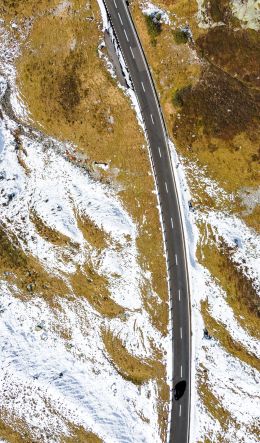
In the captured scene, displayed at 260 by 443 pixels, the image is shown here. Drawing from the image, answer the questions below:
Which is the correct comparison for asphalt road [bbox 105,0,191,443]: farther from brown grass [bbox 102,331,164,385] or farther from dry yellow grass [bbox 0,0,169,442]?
brown grass [bbox 102,331,164,385]

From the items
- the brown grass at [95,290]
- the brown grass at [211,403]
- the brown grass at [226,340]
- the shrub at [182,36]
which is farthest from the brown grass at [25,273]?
the shrub at [182,36]


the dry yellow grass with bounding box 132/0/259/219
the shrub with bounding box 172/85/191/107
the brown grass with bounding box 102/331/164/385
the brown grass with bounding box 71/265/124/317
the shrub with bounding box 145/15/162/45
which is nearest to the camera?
→ the dry yellow grass with bounding box 132/0/259/219

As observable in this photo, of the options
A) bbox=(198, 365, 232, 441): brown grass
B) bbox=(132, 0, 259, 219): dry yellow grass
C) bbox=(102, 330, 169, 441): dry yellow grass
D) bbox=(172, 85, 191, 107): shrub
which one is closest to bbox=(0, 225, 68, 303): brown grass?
bbox=(102, 330, 169, 441): dry yellow grass

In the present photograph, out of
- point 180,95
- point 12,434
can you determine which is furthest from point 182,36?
point 12,434

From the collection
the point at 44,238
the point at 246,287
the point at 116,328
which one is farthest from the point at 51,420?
the point at 246,287

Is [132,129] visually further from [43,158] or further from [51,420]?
[51,420]

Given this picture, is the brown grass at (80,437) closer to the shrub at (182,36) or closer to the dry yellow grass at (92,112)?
the dry yellow grass at (92,112)

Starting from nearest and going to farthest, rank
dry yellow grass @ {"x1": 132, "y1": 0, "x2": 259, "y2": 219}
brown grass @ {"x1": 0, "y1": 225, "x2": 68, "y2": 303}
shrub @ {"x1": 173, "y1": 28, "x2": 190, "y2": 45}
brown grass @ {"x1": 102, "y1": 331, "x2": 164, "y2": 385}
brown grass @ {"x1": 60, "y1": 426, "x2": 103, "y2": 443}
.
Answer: dry yellow grass @ {"x1": 132, "y1": 0, "x2": 259, "y2": 219}
shrub @ {"x1": 173, "y1": 28, "x2": 190, "y2": 45}
brown grass @ {"x1": 60, "y1": 426, "x2": 103, "y2": 443}
brown grass @ {"x1": 102, "y1": 331, "x2": 164, "y2": 385}
brown grass @ {"x1": 0, "y1": 225, "x2": 68, "y2": 303}

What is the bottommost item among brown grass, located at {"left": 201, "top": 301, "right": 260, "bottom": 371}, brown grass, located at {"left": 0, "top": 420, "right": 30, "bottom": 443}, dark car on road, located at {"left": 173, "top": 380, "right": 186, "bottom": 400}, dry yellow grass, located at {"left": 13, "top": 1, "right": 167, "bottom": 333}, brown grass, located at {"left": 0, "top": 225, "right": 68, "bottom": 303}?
brown grass, located at {"left": 0, "top": 420, "right": 30, "bottom": 443}

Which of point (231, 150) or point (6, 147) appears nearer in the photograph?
point (231, 150)
